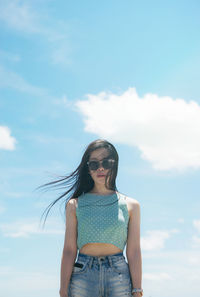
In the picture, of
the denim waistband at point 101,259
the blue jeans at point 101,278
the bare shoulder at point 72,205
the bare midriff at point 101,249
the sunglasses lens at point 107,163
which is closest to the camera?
the blue jeans at point 101,278

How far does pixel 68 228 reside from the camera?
7.27 meters

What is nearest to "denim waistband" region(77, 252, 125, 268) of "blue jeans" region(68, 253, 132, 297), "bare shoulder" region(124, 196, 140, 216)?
"blue jeans" region(68, 253, 132, 297)

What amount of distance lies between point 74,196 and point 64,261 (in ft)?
4.14

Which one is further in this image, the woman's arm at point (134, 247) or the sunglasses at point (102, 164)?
the sunglasses at point (102, 164)

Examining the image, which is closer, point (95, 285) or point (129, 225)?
point (95, 285)

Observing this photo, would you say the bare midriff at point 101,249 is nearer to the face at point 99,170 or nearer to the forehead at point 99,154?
the face at point 99,170

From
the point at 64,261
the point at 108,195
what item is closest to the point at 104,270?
the point at 64,261

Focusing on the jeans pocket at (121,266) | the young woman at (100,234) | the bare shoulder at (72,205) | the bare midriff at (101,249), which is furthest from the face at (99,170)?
the jeans pocket at (121,266)

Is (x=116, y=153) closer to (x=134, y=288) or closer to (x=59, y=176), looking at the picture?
(x=59, y=176)

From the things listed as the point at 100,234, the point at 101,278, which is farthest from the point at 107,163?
the point at 101,278

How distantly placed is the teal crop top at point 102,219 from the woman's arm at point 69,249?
10 centimetres

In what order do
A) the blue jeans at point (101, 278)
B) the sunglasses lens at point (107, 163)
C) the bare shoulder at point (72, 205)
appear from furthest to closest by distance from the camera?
the sunglasses lens at point (107, 163)
the bare shoulder at point (72, 205)
the blue jeans at point (101, 278)

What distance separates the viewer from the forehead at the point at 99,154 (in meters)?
7.66

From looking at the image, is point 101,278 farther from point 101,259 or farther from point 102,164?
point 102,164
